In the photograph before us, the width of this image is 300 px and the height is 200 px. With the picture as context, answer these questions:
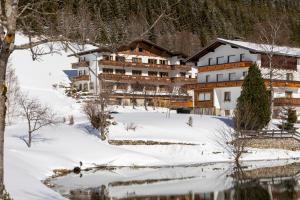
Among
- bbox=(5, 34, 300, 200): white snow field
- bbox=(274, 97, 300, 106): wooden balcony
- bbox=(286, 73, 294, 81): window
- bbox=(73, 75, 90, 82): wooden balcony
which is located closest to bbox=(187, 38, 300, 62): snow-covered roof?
bbox=(286, 73, 294, 81): window

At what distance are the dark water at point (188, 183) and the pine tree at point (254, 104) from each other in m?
6.67

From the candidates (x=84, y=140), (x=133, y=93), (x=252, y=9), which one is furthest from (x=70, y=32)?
(x=252, y=9)

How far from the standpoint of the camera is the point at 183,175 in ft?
103

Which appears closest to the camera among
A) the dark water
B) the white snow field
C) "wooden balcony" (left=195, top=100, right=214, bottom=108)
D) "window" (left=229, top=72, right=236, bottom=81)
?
the dark water

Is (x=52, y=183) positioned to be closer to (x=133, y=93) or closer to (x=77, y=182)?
(x=77, y=182)

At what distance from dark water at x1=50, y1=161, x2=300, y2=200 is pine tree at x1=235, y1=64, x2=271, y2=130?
6.67 metres

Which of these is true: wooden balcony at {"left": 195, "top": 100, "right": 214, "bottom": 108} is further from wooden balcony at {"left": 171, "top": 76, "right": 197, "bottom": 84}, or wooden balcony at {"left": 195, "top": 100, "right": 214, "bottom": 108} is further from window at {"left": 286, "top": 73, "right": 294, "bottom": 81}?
wooden balcony at {"left": 171, "top": 76, "right": 197, "bottom": 84}

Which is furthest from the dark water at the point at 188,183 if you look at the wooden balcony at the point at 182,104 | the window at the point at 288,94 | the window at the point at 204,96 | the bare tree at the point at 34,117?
the wooden balcony at the point at 182,104

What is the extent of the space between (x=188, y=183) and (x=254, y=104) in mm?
17968

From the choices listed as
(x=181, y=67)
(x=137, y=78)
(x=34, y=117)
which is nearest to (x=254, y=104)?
(x=34, y=117)

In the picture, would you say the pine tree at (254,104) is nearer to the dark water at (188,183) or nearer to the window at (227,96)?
the dark water at (188,183)

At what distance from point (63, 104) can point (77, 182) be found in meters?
32.3

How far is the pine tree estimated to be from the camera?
42.2 m

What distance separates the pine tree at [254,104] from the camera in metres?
42.2
